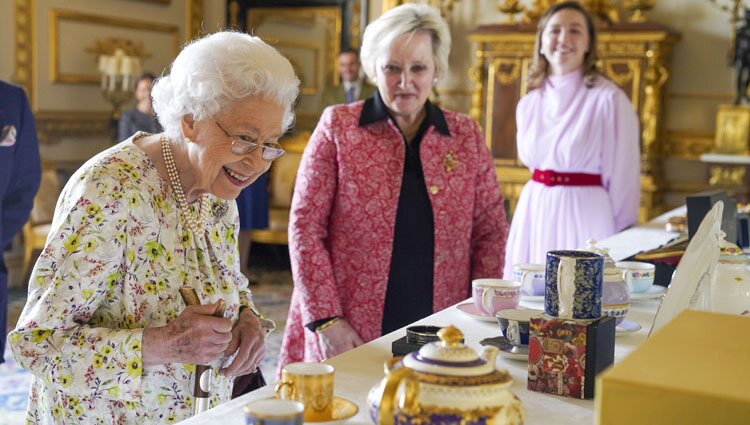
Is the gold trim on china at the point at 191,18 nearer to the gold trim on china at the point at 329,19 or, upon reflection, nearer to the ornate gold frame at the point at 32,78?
the gold trim on china at the point at 329,19

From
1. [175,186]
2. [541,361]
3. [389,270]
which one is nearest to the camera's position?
[541,361]

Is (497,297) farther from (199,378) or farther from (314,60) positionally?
(314,60)

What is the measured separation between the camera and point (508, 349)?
5.78ft

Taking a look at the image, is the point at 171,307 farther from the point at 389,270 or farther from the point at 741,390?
the point at 741,390

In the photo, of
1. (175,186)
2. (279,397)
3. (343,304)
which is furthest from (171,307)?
(343,304)

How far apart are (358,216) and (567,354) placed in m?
1.12

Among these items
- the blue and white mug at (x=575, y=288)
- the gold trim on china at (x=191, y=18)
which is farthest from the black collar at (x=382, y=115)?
the gold trim on china at (x=191, y=18)

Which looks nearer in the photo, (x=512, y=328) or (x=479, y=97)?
(x=512, y=328)

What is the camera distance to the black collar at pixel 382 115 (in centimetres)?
260

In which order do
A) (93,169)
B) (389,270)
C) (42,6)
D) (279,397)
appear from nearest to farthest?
(279,397) → (93,169) → (389,270) → (42,6)

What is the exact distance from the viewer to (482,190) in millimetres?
2711

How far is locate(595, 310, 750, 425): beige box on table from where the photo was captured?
975 millimetres

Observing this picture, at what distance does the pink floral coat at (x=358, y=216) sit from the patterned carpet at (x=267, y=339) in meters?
1.98

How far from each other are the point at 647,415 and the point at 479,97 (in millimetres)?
6863
